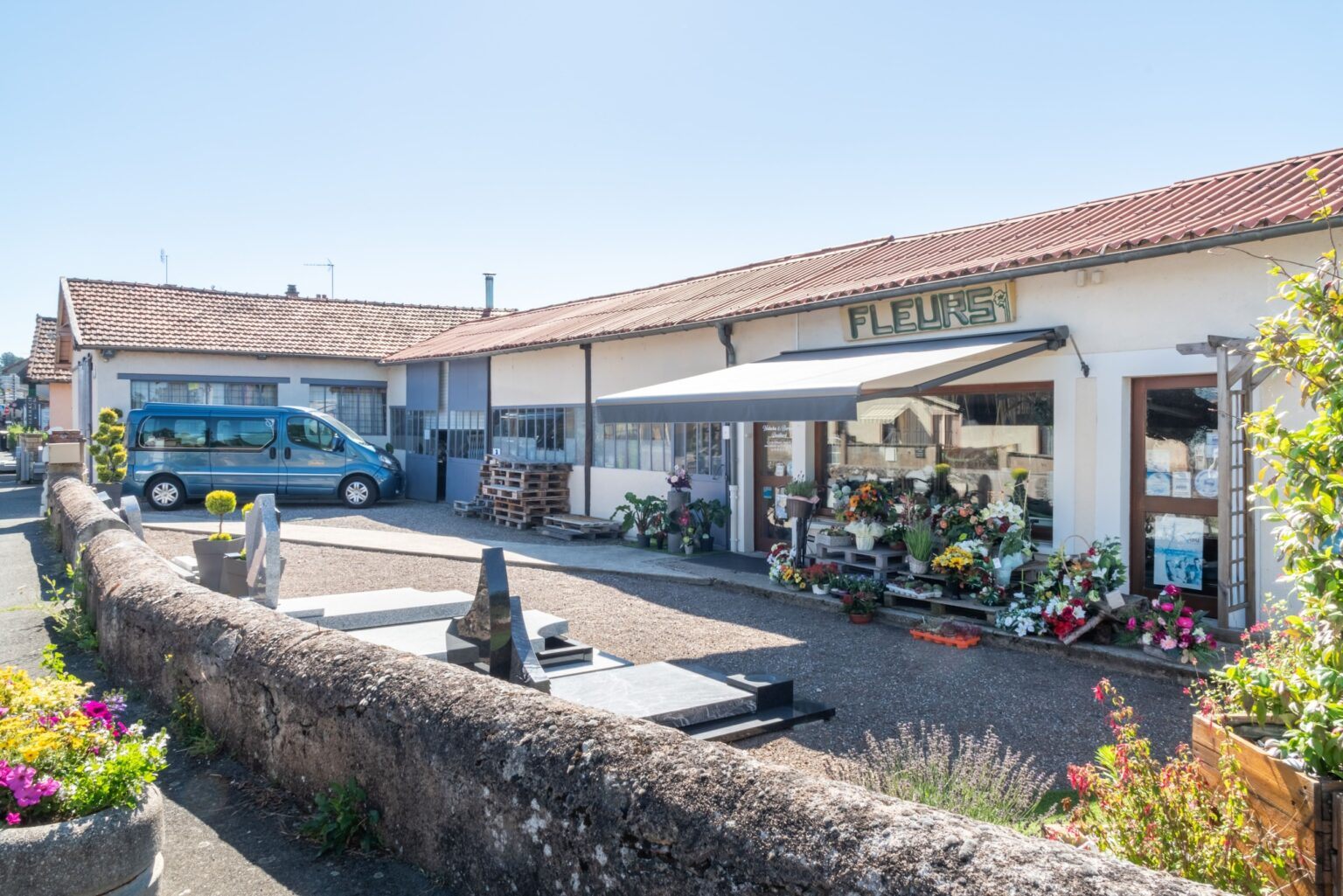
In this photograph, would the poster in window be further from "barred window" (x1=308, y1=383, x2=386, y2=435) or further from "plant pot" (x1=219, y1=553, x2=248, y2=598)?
"barred window" (x1=308, y1=383, x2=386, y2=435)

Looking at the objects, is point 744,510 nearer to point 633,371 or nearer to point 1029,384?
point 633,371

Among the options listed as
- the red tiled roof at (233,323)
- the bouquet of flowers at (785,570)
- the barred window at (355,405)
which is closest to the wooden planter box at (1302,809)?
the bouquet of flowers at (785,570)

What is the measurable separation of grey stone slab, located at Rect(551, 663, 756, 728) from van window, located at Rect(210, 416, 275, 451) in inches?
607

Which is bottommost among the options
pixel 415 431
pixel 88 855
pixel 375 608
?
pixel 375 608

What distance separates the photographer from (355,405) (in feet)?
80.2

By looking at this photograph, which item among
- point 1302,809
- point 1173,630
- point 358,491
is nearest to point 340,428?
point 358,491

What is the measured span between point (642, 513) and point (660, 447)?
1337mm

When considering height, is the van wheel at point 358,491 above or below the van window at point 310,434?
below

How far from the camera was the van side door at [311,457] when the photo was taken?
20.0 metres

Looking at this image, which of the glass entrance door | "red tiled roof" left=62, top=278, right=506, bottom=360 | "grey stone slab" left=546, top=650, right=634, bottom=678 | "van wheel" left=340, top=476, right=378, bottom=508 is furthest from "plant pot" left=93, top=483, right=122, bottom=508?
the glass entrance door

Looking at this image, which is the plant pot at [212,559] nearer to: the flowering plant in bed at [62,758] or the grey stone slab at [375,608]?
the grey stone slab at [375,608]

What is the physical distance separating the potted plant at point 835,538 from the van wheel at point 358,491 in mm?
12864

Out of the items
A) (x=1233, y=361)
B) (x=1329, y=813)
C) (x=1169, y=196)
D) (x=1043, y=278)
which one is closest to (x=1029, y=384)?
(x=1043, y=278)

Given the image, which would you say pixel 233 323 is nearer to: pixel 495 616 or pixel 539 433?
pixel 539 433
